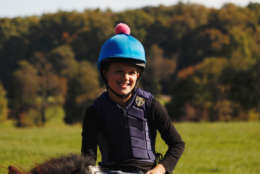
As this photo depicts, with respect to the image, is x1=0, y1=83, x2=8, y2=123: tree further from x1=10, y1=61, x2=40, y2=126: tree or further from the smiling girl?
the smiling girl

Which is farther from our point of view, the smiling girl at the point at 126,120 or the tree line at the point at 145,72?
the tree line at the point at 145,72

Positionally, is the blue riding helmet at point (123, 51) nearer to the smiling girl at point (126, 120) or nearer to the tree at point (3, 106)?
the smiling girl at point (126, 120)

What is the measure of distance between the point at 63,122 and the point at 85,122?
6091 cm

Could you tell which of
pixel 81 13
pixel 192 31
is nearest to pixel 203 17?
pixel 192 31

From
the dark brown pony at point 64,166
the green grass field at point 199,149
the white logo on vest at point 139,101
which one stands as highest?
the white logo on vest at point 139,101

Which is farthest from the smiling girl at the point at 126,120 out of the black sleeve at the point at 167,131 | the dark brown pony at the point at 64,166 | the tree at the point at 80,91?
the tree at the point at 80,91

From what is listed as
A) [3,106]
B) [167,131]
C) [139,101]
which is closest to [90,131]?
[139,101]

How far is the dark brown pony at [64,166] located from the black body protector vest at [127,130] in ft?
2.38

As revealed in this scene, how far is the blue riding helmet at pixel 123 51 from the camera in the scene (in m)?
2.90

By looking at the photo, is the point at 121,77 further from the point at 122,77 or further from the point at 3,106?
the point at 3,106

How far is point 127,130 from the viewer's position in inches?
119

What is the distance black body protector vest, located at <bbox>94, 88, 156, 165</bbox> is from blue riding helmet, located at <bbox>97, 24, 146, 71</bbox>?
33cm

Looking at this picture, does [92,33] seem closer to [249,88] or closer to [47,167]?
[249,88]

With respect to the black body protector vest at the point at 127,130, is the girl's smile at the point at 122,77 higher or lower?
higher
